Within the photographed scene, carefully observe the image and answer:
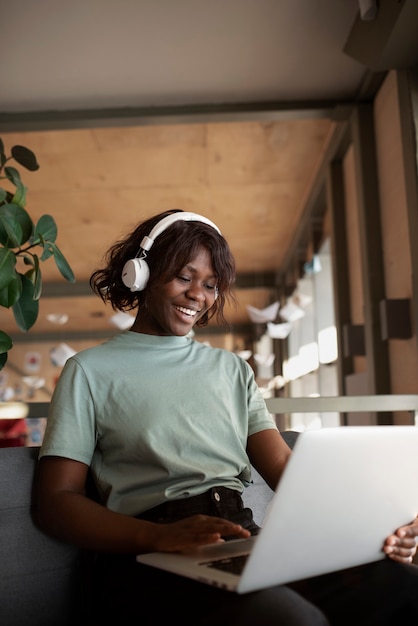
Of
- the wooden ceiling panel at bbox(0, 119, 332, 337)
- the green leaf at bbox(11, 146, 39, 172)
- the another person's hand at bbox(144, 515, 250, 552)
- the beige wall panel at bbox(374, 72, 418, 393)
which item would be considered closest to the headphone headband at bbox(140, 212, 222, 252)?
the another person's hand at bbox(144, 515, 250, 552)

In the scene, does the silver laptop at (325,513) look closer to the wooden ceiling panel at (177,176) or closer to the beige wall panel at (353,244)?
the beige wall panel at (353,244)

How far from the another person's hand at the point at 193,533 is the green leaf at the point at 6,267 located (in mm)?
1096

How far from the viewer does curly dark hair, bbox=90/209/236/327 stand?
140cm

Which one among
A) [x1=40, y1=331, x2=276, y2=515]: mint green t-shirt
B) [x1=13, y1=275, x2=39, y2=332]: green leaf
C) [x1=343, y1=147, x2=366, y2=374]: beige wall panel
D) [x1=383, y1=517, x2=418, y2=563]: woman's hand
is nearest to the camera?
[x1=383, y1=517, x2=418, y2=563]: woman's hand

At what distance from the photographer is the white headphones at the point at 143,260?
1.39m

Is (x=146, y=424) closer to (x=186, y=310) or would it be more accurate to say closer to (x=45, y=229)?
(x=186, y=310)

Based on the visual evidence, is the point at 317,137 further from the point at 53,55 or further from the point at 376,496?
the point at 376,496

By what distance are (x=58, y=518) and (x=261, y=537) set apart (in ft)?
1.45

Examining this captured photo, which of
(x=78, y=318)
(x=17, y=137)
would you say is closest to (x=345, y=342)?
(x=17, y=137)

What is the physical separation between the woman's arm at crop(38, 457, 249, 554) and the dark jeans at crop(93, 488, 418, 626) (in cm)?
6

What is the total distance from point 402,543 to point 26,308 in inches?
54.2

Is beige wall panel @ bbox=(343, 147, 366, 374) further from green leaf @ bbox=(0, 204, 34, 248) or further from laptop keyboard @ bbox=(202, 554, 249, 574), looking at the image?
laptop keyboard @ bbox=(202, 554, 249, 574)

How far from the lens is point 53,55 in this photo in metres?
3.13

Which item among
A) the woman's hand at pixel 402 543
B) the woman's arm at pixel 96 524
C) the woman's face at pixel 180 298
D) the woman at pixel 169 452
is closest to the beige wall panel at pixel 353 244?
the woman at pixel 169 452
